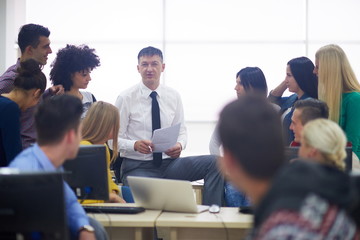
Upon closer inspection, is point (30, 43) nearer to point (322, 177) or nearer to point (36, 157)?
point (36, 157)

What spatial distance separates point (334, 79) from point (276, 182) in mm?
3053

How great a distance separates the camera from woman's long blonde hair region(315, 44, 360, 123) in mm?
4203

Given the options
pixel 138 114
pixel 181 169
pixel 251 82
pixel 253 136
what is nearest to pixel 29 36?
pixel 138 114

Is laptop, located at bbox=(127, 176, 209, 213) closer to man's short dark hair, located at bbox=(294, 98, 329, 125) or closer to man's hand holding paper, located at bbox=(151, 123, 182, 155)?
man's short dark hair, located at bbox=(294, 98, 329, 125)

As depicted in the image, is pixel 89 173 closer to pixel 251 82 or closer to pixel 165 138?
pixel 165 138

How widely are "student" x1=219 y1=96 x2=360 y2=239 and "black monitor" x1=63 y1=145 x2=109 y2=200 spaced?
1649mm

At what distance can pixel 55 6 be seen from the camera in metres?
7.09

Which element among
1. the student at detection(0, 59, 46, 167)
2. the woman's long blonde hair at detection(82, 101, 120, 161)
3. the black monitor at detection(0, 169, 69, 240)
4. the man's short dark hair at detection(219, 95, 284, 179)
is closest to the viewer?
the man's short dark hair at detection(219, 95, 284, 179)

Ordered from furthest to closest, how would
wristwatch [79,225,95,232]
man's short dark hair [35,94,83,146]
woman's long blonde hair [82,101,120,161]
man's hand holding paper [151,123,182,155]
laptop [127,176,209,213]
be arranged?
man's hand holding paper [151,123,182,155] < woman's long blonde hair [82,101,120,161] < laptop [127,176,209,213] < wristwatch [79,225,95,232] < man's short dark hair [35,94,83,146]

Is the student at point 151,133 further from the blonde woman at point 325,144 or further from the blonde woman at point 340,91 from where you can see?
the blonde woman at point 325,144

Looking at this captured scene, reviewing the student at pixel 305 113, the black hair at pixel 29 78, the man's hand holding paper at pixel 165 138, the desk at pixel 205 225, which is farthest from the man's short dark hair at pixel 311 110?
the black hair at pixel 29 78

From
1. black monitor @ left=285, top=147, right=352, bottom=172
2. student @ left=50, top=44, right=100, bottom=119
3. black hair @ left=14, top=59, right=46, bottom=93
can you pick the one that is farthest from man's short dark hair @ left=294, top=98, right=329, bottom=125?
student @ left=50, top=44, right=100, bottom=119

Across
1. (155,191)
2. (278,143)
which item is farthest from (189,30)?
(278,143)

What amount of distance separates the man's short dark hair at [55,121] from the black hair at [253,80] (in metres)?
2.81
